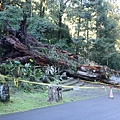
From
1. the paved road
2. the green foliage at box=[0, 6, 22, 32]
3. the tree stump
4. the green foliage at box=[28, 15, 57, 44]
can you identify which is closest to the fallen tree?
the green foliage at box=[0, 6, 22, 32]

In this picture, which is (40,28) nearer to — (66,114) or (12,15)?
(12,15)

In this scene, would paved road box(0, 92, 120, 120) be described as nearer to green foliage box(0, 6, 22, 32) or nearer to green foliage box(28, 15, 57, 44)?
green foliage box(0, 6, 22, 32)

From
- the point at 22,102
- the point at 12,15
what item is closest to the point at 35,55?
the point at 22,102

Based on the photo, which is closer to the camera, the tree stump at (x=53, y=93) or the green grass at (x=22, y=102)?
the green grass at (x=22, y=102)

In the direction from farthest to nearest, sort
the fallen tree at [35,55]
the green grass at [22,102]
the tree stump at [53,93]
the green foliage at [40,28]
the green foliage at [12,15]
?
the green foliage at [40,28]
the green foliage at [12,15]
the fallen tree at [35,55]
the tree stump at [53,93]
the green grass at [22,102]

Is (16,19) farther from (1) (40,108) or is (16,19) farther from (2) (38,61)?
(1) (40,108)

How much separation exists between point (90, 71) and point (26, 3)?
44.3 ft

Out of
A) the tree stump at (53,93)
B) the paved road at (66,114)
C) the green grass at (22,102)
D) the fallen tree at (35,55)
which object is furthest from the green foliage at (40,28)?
the paved road at (66,114)

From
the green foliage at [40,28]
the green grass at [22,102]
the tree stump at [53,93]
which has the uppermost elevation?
the green foliage at [40,28]

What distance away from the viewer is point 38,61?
13.9 meters

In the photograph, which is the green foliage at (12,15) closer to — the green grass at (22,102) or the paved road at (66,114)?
the green grass at (22,102)

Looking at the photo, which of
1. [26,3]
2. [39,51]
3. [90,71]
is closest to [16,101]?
[39,51]

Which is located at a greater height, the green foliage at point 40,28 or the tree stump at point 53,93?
the green foliage at point 40,28

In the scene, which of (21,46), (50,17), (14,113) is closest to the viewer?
(14,113)
